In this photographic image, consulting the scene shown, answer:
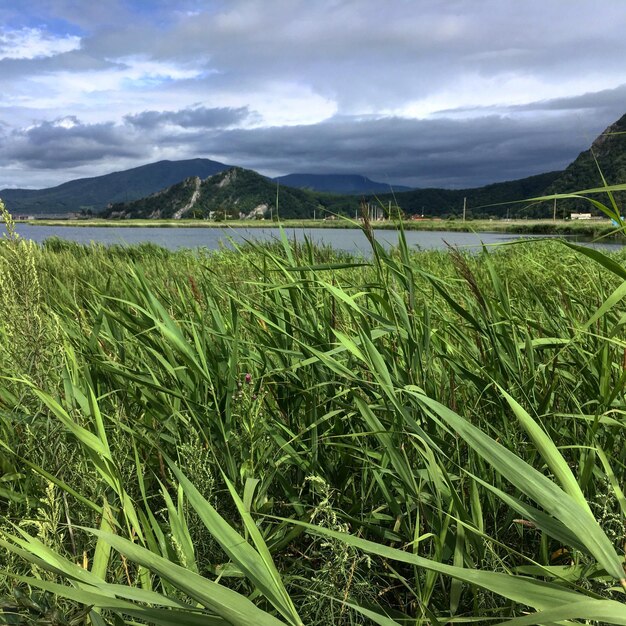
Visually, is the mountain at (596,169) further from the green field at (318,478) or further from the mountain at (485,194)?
the mountain at (485,194)

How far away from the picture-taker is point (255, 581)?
893 mm

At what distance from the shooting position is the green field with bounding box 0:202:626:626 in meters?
0.91

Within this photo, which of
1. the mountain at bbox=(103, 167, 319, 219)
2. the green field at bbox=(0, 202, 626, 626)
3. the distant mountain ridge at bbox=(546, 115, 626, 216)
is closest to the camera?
the green field at bbox=(0, 202, 626, 626)

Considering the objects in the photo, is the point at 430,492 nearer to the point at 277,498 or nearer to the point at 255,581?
the point at 277,498

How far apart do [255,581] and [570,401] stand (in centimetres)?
153

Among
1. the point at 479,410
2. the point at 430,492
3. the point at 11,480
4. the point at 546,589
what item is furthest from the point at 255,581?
the point at 11,480

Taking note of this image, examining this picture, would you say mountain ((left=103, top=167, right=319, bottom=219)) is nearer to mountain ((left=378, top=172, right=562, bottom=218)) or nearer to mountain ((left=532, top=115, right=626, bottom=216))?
mountain ((left=378, top=172, right=562, bottom=218))

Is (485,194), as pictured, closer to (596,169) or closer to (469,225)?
(596,169)

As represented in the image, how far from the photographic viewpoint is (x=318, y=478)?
1144 millimetres

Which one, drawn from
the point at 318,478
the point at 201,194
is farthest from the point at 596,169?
the point at 201,194

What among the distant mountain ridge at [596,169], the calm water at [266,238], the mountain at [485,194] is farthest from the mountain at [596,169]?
the mountain at [485,194]

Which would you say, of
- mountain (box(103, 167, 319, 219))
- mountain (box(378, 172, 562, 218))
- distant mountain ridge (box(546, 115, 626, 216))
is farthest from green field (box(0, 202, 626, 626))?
mountain (box(103, 167, 319, 219))

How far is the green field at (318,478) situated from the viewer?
91 centimetres

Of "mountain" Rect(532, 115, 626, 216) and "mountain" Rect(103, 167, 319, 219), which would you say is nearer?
"mountain" Rect(532, 115, 626, 216)
